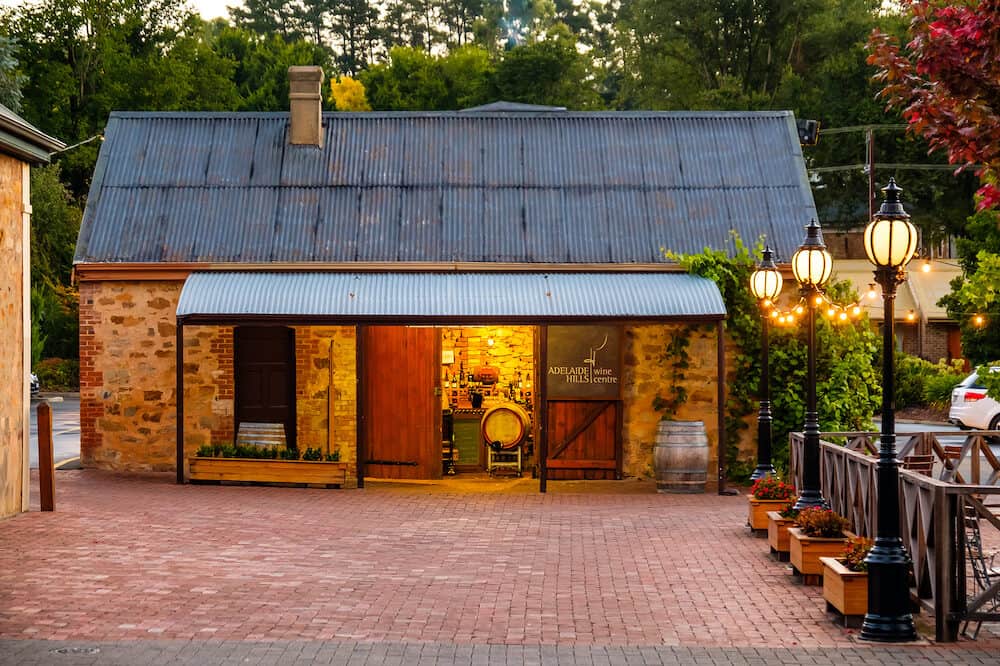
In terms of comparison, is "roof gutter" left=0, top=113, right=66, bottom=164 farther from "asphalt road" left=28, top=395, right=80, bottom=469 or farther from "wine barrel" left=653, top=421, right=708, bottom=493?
"wine barrel" left=653, top=421, right=708, bottom=493

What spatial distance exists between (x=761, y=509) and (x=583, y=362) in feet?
19.9

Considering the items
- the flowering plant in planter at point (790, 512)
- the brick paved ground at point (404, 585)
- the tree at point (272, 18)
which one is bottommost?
the brick paved ground at point (404, 585)

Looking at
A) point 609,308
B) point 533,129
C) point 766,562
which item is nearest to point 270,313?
point 609,308

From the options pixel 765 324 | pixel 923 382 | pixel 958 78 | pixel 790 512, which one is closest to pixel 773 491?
pixel 790 512

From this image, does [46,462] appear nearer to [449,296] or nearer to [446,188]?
[449,296]

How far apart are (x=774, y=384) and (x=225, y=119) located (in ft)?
32.2

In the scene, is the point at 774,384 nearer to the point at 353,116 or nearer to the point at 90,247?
the point at 353,116

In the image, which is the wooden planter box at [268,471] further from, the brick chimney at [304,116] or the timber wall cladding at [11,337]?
the brick chimney at [304,116]

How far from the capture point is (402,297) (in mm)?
18750

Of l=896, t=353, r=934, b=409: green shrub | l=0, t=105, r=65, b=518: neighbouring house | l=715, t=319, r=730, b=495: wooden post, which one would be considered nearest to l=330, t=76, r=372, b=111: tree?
l=896, t=353, r=934, b=409: green shrub

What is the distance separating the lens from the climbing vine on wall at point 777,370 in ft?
63.2

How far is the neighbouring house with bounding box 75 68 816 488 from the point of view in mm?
18766

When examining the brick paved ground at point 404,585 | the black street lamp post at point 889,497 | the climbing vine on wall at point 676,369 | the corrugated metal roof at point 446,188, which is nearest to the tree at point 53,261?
the corrugated metal roof at point 446,188

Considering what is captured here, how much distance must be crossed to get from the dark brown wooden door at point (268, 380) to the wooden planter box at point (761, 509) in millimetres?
7872
